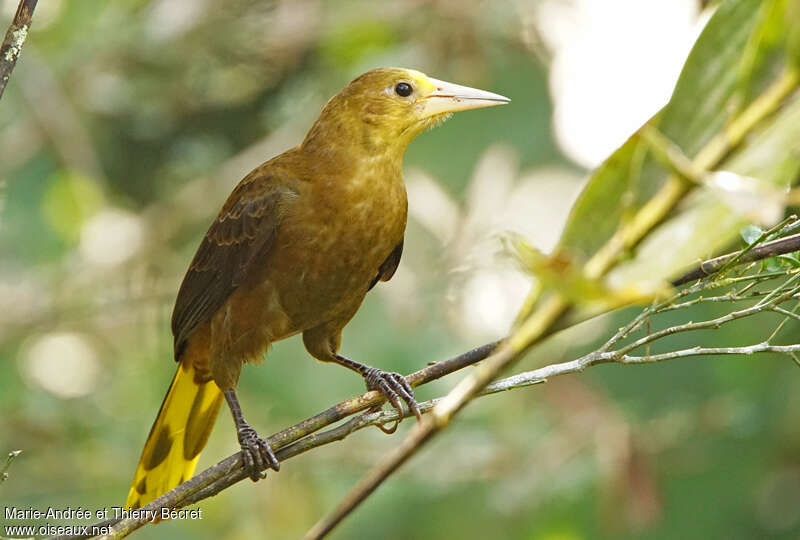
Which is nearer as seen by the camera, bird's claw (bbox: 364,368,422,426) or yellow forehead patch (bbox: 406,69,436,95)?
bird's claw (bbox: 364,368,422,426)

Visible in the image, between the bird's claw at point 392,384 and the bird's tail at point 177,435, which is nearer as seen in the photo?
the bird's claw at point 392,384

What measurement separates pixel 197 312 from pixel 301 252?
0.50 metres

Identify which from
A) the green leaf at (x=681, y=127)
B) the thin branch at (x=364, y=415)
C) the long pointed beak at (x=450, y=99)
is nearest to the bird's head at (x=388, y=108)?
the long pointed beak at (x=450, y=99)

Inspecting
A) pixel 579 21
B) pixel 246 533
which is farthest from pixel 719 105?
pixel 579 21

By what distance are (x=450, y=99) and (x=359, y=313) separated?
7.20 ft

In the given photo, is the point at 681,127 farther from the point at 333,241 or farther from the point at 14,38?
the point at 333,241

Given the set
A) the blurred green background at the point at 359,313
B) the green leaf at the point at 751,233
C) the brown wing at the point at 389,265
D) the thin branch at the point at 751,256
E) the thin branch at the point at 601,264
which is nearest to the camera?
the thin branch at the point at 601,264

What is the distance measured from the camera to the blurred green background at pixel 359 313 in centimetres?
465

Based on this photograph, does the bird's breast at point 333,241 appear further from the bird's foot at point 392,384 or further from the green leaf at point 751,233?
the green leaf at point 751,233

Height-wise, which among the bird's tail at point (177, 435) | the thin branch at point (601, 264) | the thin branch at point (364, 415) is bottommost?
the thin branch at point (601, 264)

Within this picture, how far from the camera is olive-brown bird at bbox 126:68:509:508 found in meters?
2.91

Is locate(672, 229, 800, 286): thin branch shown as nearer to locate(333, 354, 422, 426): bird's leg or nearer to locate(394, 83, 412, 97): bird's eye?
locate(333, 354, 422, 426): bird's leg

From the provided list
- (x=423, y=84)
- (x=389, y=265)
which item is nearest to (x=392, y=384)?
(x=389, y=265)

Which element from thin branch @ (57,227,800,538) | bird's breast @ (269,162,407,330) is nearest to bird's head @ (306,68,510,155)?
bird's breast @ (269,162,407,330)
